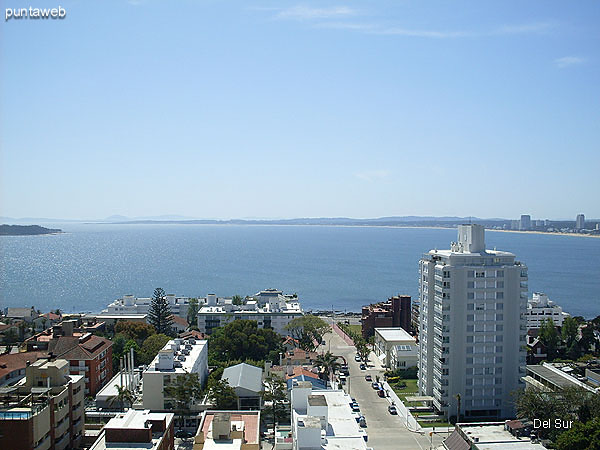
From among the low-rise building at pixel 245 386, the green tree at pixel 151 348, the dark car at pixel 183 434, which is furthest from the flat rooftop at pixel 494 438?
the green tree at pixel 151 348

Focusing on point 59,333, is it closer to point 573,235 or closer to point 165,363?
point 165,363

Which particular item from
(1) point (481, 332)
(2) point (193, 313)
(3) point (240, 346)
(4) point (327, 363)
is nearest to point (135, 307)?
(2) point (193, 313)

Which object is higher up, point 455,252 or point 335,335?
point 455,252

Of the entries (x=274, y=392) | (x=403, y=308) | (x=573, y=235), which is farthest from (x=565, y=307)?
(x=573, y=235)

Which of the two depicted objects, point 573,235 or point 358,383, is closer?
point 358,383

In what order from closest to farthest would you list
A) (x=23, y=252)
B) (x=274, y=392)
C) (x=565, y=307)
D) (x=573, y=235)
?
1. (x=274, y=392)
2. (x=565, y=307)
3. (x=23, y=252)
4. (x=573, y=235)

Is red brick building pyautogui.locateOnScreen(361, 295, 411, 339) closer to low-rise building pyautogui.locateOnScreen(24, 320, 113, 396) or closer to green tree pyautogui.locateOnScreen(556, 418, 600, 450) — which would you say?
low-rise building pyautogui.locateOnScreen(24, 320, 113, 396)

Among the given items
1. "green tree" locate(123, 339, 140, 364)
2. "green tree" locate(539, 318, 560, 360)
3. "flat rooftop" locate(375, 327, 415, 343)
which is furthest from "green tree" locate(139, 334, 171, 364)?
"green tree" locate(539, 318, 560, 360)
